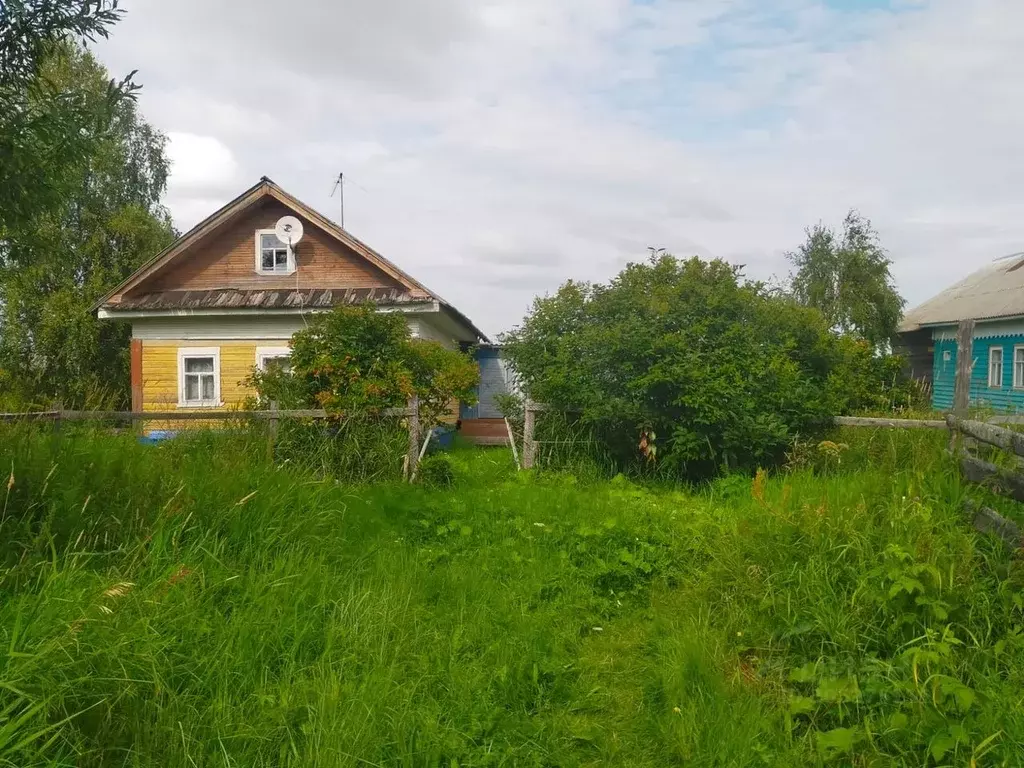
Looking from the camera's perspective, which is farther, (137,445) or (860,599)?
(137,445)

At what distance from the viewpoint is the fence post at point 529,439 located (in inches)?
356

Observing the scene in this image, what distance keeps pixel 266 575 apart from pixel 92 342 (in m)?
18.0

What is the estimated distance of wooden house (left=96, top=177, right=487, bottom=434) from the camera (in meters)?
13.9

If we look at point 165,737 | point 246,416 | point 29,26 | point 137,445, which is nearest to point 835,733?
point 165,737

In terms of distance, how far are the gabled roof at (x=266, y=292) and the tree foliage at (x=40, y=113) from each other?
9229 mm

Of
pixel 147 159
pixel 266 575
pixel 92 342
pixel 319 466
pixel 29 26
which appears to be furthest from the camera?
pixel 147 159

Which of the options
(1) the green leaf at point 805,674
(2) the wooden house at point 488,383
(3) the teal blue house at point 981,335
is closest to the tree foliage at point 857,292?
(3) the teal blue house at point 981,335

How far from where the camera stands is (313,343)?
9.18m

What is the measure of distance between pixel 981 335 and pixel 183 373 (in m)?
22.9

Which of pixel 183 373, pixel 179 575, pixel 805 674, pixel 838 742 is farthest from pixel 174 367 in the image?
pixel 838 742

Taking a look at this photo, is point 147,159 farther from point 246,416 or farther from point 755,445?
→ point 755,445

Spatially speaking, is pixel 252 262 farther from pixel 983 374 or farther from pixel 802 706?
pixel 983 374

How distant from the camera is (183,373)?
570 inches

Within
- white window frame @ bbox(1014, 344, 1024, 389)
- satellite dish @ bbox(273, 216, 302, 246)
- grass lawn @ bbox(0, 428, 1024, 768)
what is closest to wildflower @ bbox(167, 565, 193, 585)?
grass lawn @ bbox(0, 428, 1024, 768)
